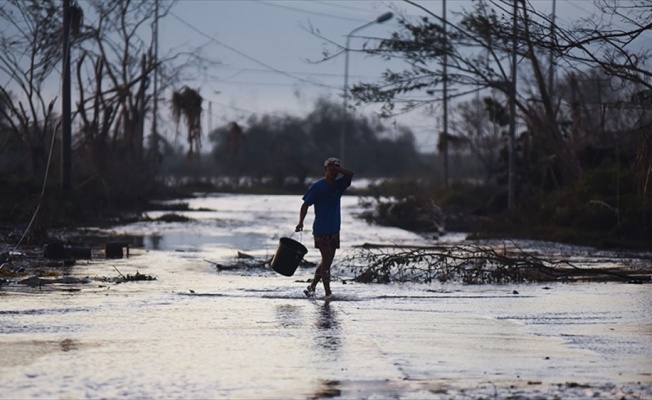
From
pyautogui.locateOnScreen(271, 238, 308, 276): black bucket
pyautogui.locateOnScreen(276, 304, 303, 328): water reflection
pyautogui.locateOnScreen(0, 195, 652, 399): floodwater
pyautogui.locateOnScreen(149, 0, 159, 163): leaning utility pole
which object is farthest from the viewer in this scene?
pyautogui.locateOnScreen(149, 0, 159, 163): leaning utility pole

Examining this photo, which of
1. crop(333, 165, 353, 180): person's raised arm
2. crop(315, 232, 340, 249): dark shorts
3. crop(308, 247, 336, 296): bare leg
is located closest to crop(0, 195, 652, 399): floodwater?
crop(308, 247, 336, 296): bare leg

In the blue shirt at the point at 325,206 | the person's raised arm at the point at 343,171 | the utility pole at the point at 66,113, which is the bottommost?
the blue shirt at the point at 325,206

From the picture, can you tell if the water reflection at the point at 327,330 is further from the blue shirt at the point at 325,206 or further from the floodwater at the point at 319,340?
the blue shirt at the point at 325,206

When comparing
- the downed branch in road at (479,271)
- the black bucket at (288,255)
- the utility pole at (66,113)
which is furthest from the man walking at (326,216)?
the utility pole at (66,113)

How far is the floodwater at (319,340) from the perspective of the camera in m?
9.04

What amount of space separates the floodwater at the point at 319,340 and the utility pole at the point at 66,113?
14.7 metres

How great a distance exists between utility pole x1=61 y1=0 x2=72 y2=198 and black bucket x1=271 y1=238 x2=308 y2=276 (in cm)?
1755

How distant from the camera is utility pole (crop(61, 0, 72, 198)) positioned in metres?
33.3

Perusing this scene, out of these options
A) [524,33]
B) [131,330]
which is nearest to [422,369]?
[131,330]

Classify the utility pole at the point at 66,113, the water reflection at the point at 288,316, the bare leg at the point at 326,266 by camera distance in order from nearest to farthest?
the water reflection at the point at 288,316 < the bare leg at the point at 326,266 < the utility pole at the point at 66,113

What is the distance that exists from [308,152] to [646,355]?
115795 millimetres

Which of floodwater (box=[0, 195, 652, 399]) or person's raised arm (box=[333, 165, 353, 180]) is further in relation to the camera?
person's raised arm (box=[333, 165, 353, 180])

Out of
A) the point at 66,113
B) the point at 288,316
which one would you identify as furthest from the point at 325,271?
the point at 66,113

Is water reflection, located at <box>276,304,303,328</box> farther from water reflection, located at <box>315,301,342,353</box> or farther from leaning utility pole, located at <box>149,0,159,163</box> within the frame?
leaning utility pole, located at <box>149,0,159,163</box>
